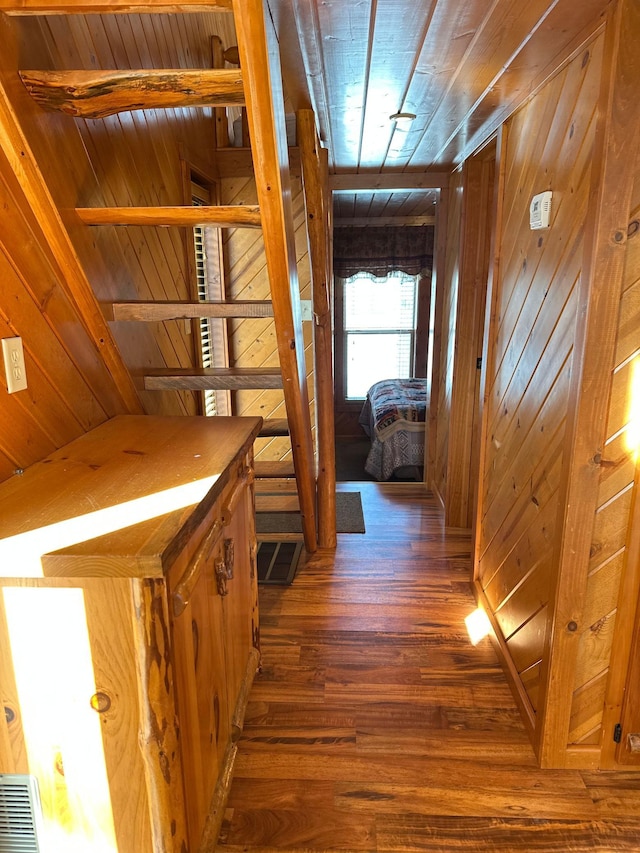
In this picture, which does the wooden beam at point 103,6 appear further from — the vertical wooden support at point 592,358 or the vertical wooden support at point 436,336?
the vertical wooden support at point 436,336

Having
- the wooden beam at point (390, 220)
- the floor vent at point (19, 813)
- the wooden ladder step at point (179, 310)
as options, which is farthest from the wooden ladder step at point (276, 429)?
the wooden beam at point (390, 220)

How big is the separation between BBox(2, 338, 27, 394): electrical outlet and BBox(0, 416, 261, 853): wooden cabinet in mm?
245

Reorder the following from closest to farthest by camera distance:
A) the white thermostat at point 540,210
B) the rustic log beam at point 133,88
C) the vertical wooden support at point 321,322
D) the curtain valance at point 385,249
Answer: the rustic log beam at point 133,88
the white thermostat at point 540,210
the vertical wooden support at point 321,322
the curtain valance at point 385,249

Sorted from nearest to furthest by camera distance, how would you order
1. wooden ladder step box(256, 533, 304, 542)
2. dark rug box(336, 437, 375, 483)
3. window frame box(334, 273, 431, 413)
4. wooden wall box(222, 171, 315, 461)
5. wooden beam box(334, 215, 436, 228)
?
wooden ladder step box(256, 533, 304, 542) < wooden wall box(222, 171, 315, 461) < dark rug box(336, 437, 375, 483) < wooden beam box(334, 215, 436, 228) < window frame box(334, 273, 431, 413)

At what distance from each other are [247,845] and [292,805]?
0.57 ft

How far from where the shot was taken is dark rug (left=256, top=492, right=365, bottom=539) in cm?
363

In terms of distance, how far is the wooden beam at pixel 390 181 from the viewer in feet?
11.9

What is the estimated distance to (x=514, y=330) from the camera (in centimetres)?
220

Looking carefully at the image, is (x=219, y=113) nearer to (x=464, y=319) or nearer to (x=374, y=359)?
(x=464, y=319)

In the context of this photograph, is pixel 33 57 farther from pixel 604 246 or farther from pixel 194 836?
pixel 194 836

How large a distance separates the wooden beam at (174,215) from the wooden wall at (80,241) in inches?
2.7

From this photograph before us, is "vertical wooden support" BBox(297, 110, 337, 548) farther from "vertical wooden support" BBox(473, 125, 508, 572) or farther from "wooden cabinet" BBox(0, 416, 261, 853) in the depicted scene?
"wooden cabinet" BBox(0, 416, 261, 853)

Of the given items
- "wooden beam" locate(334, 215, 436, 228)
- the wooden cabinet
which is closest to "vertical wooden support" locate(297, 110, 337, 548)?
the wooden cabinet

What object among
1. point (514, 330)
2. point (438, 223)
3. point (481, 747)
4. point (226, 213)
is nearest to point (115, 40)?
point (226, 213)
